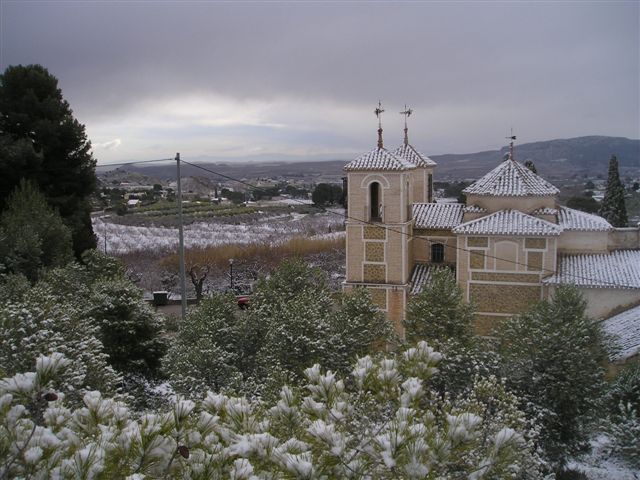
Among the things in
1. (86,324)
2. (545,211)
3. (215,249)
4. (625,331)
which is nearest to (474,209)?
(545,211)

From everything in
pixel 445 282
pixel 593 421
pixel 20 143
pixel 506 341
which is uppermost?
pixel 20 143

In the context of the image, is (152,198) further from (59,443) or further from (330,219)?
(59,443)

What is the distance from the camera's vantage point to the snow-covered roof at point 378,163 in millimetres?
18016

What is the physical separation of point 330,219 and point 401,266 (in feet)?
117

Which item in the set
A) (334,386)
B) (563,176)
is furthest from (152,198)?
(563,176)

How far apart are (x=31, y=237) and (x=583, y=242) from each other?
47.7 feet

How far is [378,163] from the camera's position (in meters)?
18.2

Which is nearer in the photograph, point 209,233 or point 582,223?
point 582,223

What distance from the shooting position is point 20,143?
2006 centimetres

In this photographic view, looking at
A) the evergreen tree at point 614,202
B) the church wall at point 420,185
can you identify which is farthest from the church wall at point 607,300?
the evergreen tree at point 614,202

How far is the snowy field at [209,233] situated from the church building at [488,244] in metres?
15.4

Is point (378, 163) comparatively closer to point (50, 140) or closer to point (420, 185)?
point (420, 185)

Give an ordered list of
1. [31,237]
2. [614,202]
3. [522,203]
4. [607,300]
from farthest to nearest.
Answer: [614,202] → [522,203] → [607,300] → [31,237]

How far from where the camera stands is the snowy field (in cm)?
3756
